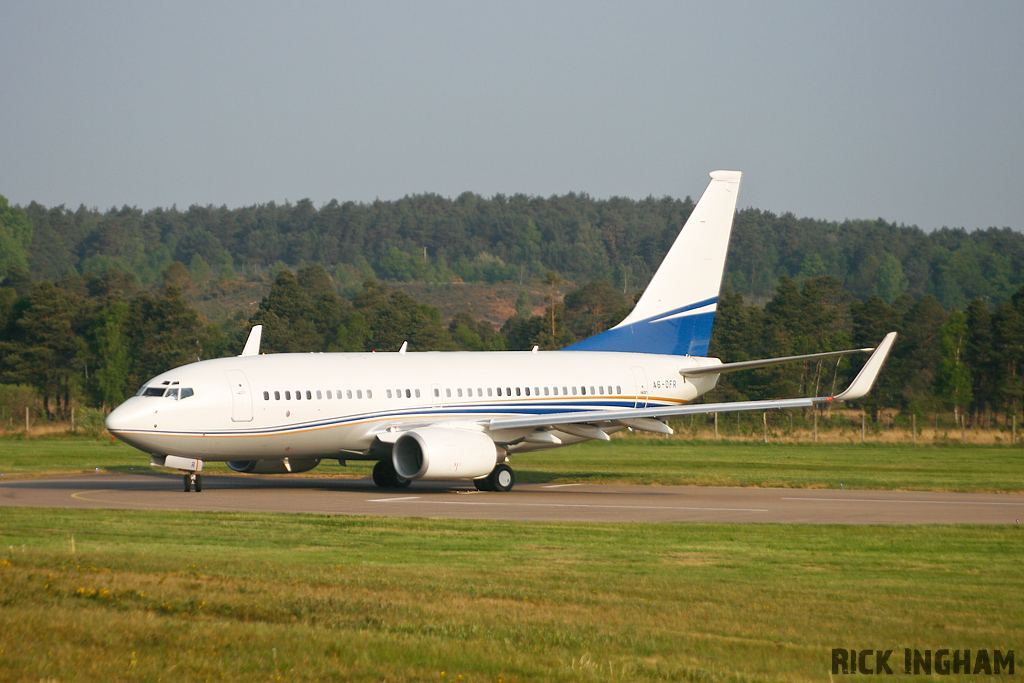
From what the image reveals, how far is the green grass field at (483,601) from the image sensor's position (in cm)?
1008

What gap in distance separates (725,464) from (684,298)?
6969 mm

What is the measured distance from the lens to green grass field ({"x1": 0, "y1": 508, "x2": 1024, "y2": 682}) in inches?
397

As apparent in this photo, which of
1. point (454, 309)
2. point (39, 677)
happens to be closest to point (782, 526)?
point (39, 677)

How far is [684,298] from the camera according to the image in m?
37.0

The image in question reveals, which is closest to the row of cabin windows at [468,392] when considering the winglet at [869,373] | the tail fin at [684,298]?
the tail fin at [684,298]

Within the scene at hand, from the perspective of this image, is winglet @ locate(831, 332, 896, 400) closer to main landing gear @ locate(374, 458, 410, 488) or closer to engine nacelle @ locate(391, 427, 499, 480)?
engine nacelle @ locate(391, 427, 499, 480)

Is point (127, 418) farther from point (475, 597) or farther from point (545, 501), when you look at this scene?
point (475, 597)

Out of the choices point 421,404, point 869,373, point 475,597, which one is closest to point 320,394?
point 421,404

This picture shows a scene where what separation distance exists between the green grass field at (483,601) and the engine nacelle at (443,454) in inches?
301

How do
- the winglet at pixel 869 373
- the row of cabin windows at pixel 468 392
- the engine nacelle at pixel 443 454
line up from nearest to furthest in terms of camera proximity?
1. the winglet at pixel 869 373
2. the engine nacelle at pixel 443 454
3. the row of cabin windows at pixel 468 392

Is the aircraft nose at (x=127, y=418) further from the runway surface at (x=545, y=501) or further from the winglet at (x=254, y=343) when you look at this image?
the winglet at (x=254, y=343)

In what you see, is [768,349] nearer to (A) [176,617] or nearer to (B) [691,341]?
(B) [691,341]

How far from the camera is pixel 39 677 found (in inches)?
363

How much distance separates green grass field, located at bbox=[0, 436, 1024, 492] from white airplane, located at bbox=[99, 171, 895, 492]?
312 centimetres
